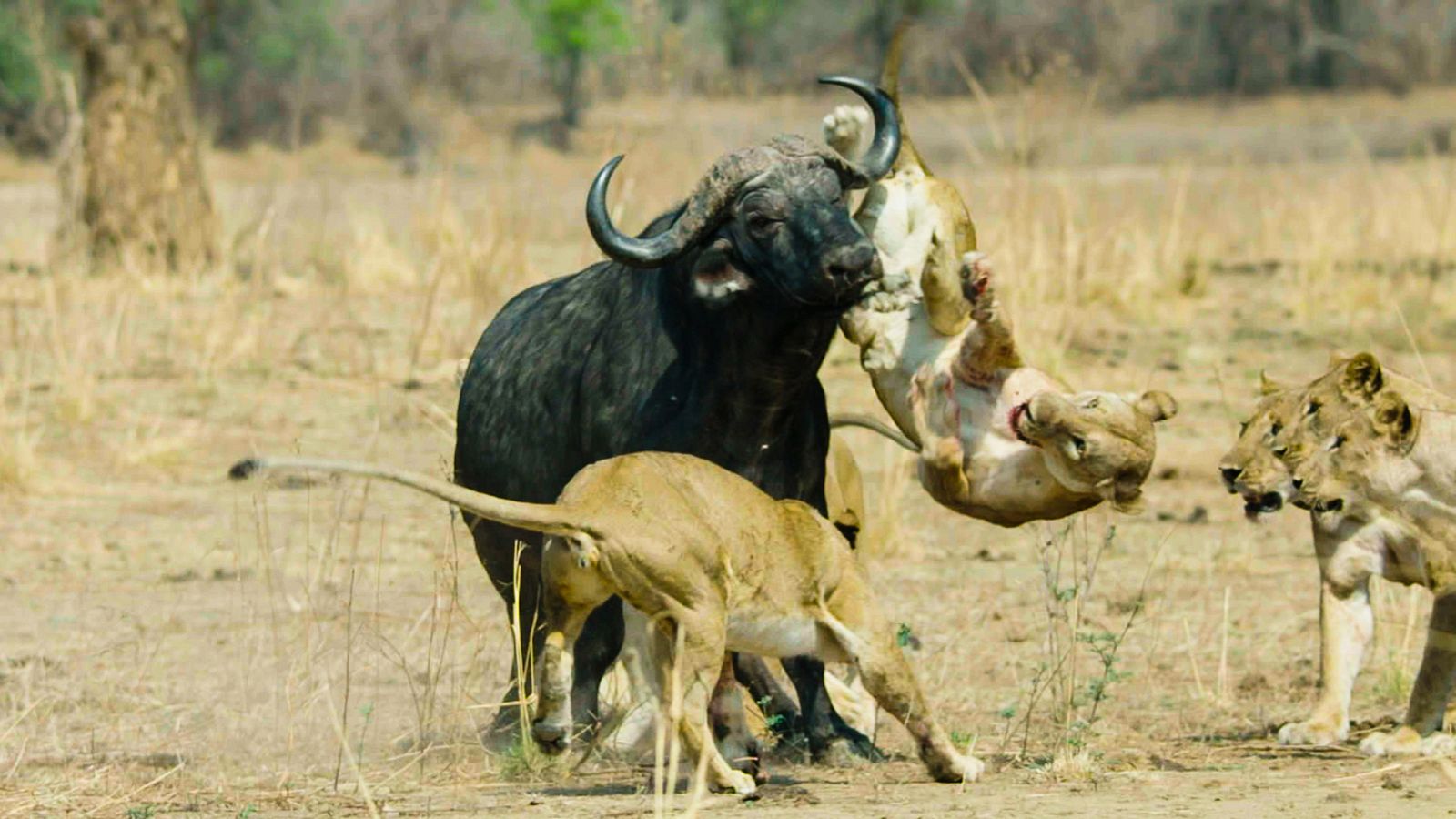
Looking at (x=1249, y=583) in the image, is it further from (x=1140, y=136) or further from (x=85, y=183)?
(x=1140, y=136)

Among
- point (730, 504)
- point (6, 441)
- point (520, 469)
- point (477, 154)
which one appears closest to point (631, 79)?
point (6, 441)

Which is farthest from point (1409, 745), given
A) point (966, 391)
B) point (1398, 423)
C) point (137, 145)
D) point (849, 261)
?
point (137, 145)

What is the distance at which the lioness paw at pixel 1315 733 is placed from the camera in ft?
21.9

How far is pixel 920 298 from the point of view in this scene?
643cm

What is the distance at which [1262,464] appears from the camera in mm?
6734

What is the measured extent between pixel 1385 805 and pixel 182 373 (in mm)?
9443

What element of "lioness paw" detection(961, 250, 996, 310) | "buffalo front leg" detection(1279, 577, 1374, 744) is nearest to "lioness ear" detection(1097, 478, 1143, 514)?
"lioness paw" detection(961, 250, 996, 310)

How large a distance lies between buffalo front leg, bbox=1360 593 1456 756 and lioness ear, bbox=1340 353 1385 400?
1.93ft

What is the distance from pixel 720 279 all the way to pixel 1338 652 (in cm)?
198

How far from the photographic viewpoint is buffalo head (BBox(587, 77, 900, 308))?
20.3ft

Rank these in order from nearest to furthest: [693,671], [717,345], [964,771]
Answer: [693,671] → [964,771] → [717,345]

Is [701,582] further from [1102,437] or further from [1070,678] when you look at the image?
[1070,678]

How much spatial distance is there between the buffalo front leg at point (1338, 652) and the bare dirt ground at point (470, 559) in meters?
0.06

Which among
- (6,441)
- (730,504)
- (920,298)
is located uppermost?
(920,298)
